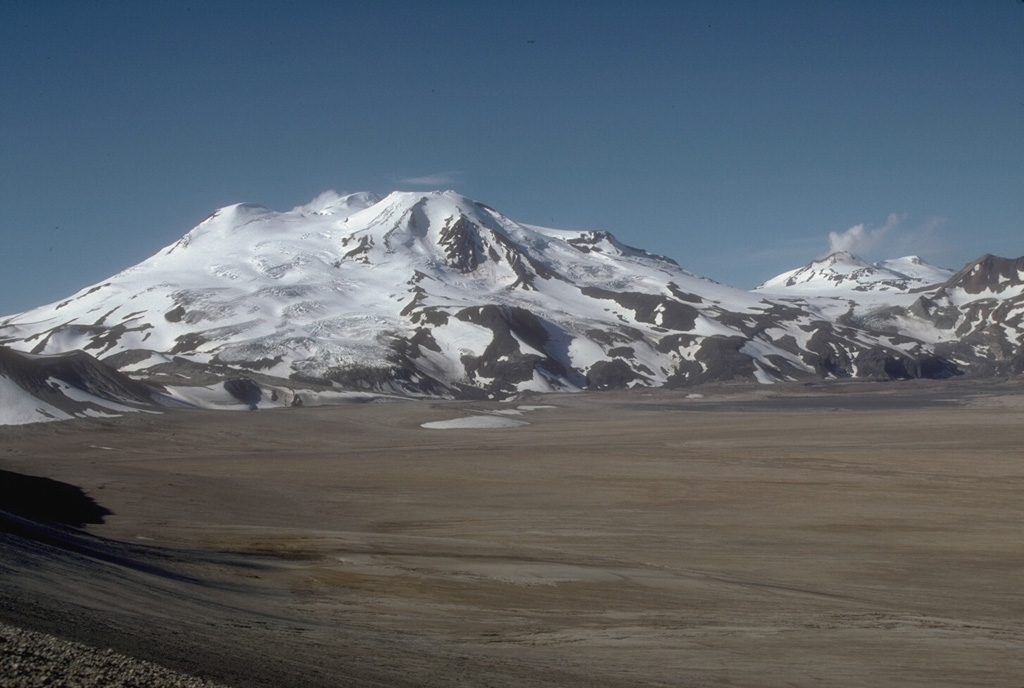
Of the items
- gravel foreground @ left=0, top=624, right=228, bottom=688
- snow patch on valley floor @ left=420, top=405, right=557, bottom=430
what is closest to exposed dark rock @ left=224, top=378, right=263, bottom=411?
snow patch on valley floor @ left=420, top=405, right=557, bottom=430

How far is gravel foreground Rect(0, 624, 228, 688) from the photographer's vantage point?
9031 mm

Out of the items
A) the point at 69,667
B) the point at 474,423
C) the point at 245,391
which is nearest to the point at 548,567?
the point at 69,667

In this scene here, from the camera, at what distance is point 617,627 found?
17.3m

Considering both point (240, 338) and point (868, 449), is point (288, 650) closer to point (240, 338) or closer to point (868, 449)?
point (868, 449)

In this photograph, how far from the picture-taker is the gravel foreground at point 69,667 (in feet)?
29.6

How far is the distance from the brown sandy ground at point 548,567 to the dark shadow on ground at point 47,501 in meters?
0.78

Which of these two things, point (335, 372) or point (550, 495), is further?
point (335, 372)

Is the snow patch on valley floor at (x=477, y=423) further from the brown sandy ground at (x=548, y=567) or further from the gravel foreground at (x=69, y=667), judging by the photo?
the gravel foreground at (x=69, y=667)

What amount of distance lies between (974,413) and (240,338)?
4622 inches

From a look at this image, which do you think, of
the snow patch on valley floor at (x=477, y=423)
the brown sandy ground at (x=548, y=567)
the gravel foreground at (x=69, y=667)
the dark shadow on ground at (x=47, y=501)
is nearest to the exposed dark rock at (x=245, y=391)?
the snow patch on valley floor at (x=477, y=423)

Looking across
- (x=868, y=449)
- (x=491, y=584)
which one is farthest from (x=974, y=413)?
(x=491, y=584)

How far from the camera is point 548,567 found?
23234 millimetres

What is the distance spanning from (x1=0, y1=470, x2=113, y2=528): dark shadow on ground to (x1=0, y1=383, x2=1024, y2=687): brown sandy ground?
0.78 metres

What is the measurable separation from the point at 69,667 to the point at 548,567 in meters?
14.9
